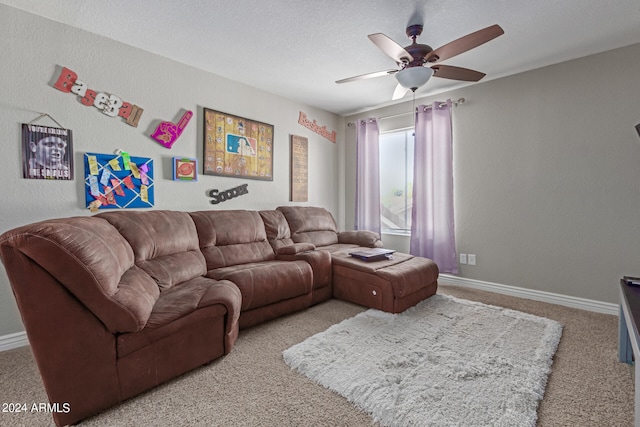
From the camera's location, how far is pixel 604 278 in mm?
2705

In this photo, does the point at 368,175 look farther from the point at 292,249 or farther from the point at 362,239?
the point at 292,249

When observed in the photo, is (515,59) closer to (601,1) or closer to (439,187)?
(601,1)

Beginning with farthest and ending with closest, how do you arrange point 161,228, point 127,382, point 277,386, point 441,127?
point 441,127
point 161,228
point 277,386
point 127,382

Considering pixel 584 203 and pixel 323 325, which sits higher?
pixel 584 203

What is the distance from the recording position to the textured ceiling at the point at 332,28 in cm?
206

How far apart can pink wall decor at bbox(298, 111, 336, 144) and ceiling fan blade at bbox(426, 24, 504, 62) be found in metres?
2.21

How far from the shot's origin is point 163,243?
89.5 inches

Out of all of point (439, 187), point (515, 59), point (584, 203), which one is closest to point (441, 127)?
point (439, 187)

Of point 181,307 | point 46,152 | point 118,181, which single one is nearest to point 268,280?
point 181,307

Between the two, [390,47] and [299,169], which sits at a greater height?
[390,47]

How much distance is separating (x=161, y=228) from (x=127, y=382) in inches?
46.4

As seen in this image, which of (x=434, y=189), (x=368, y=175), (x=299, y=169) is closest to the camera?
(x=434, y=189)

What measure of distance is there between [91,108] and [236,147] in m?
1.34

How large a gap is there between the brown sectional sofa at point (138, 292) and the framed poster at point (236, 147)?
65cm
